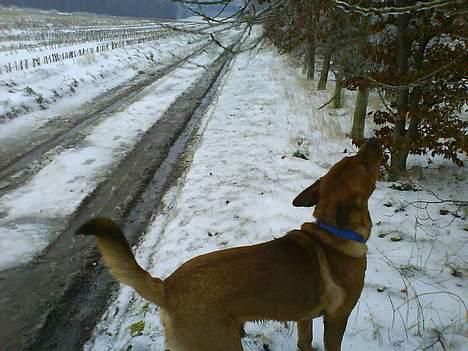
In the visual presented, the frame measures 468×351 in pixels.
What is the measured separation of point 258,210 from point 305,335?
275 centimetres

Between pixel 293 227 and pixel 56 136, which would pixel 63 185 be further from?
pixel 293 227

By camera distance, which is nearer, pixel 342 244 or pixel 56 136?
pixel 342 244

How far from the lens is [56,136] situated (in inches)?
358

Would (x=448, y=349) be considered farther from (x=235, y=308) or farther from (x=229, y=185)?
(x=229, y=185)

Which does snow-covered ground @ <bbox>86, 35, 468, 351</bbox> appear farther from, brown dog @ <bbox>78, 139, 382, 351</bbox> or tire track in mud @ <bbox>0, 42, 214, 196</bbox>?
tire track in mud @ <bbox>0, 42, 214, 196</bbox>

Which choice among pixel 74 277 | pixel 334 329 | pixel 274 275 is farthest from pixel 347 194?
pixel 74 277

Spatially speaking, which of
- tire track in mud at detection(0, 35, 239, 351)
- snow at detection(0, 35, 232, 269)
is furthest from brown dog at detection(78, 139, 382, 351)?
snow at detection(0, 35, 232, 269)

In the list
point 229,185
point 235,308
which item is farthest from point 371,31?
point 235,308

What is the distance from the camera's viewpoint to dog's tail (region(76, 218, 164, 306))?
2.28 m

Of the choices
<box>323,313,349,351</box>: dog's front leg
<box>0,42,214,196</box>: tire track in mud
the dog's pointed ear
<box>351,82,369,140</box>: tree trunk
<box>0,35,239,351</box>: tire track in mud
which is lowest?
<box>0,35,239,351</box>: tire track in mud

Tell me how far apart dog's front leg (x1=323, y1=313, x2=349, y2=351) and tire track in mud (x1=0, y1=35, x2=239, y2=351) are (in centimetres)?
213

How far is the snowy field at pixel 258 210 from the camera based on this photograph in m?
3.52

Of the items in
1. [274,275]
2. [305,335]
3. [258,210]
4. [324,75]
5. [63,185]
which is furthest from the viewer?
[324,75]

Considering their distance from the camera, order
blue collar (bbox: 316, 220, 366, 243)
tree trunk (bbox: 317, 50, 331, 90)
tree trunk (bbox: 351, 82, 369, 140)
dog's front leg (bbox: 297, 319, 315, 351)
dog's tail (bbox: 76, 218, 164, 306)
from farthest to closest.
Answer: tree trunk (bbox: 317, 50, 331, 90)
tree trunk (bbox: 351, 82, 369, 140)
dog's front leg (bbox: 297, 319, 315, 351)
blue collar (bbox: 316, 220, 366, 243)
dog's tail (bbox: 76, 218, 164, 306)
